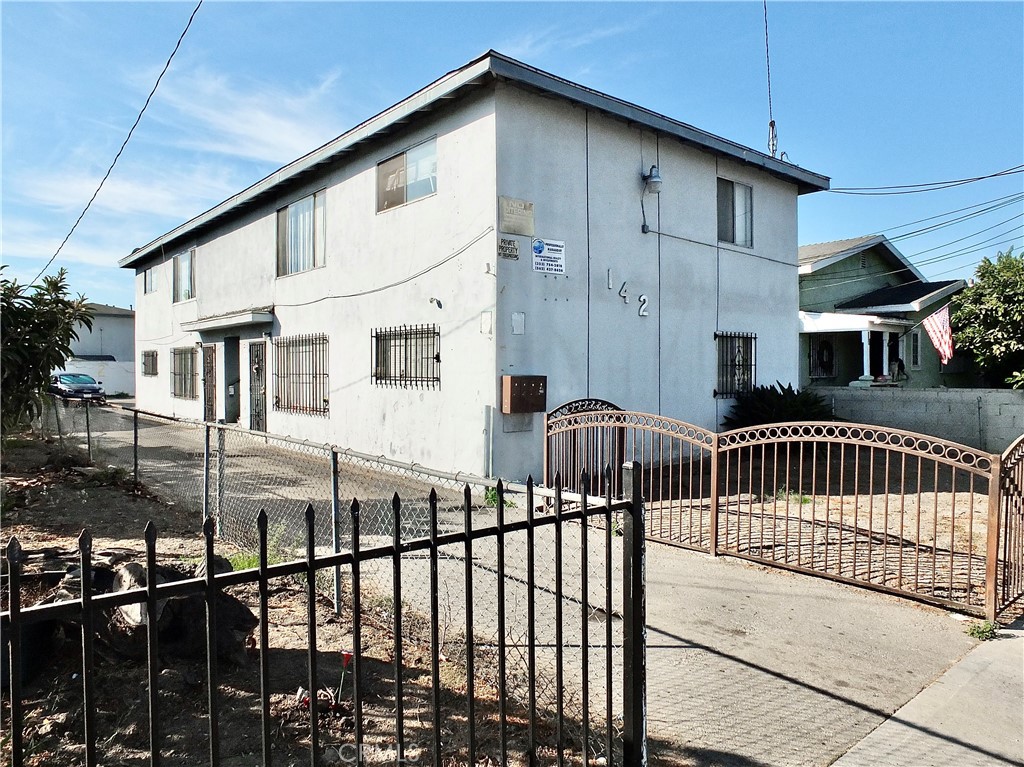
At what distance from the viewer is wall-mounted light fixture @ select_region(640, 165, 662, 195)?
10.8m

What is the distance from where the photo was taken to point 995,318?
1600cm

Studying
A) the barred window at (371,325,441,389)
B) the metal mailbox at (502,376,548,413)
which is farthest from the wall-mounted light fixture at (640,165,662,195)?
the barred window at (371,325,441,389)

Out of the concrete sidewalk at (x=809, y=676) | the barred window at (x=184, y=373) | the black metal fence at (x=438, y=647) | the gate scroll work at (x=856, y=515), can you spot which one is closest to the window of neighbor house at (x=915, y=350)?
the gate scroll work at (x=856, y=515)

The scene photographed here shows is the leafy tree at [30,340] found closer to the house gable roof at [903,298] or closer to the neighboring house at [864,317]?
the neighboring house at [864,317]

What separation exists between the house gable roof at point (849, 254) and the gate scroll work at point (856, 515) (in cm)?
923

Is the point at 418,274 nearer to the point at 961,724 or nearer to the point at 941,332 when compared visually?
the point at 961,724

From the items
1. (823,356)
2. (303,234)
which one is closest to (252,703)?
(303,234)

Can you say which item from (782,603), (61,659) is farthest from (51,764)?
(782,603)

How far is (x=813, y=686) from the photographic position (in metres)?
3.89

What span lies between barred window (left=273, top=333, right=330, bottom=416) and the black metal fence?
28.5ft

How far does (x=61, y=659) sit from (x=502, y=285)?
6.52 m

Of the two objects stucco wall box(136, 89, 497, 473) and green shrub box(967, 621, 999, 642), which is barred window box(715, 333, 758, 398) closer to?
stucco wall box(136, 89, 497, 473)

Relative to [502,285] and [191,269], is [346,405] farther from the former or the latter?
[191,269]

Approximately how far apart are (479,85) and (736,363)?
7.22 metres
